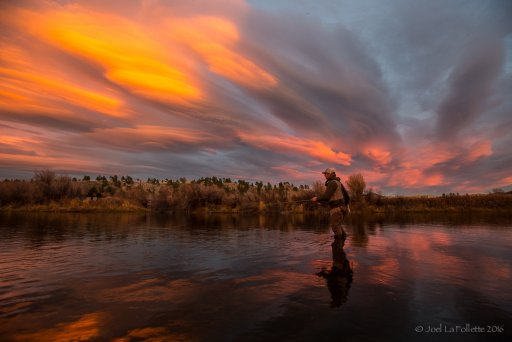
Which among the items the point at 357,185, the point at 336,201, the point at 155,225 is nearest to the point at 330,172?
the point at 336,201

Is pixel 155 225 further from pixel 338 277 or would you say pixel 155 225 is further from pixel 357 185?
pixel 357 185

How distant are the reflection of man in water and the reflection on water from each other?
23 millimetres

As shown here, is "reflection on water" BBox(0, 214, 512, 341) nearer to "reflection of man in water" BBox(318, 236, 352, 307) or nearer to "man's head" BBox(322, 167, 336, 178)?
"reflection of man in water" BBox(318, 236, 352, 307)

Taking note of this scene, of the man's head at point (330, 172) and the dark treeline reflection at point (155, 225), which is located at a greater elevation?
the man's head at point (330, 172)

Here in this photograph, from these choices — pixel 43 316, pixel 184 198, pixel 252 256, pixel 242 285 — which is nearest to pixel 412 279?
pixel 242 285

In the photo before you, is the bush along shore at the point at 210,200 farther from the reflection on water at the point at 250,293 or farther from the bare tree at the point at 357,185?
Answer: the reflection on water at the point at 250,293

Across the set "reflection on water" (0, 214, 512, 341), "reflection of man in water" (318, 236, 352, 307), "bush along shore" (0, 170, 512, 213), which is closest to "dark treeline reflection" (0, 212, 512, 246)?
"reflection of man in water" (318, 236, 352, 307)

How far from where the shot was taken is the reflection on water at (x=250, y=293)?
4648mm

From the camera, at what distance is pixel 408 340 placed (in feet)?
14.1

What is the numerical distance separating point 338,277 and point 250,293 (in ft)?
8.02

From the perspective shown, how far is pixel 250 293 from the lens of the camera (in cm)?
646

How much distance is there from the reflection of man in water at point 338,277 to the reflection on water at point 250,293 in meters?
0.02

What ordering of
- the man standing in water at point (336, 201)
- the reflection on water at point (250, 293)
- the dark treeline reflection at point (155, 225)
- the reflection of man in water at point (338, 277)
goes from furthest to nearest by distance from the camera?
the dark treeline reflection at point (155, 225) → the man standing in water at point (336, 201) → the reflection of man in water at point (338, 277) → the reflection on water at point (250, 293)

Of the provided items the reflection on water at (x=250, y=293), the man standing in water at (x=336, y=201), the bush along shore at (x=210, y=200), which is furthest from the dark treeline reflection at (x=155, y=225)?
the bush along shore at (x=210, y=200)
